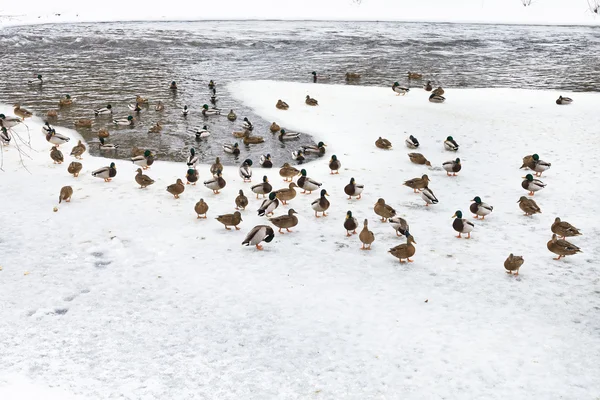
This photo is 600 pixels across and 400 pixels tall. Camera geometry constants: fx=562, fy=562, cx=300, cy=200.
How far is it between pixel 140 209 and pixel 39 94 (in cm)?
1257

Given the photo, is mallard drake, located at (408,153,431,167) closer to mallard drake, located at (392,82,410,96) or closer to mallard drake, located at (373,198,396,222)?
mallard drake, located at (373,198,396,222)

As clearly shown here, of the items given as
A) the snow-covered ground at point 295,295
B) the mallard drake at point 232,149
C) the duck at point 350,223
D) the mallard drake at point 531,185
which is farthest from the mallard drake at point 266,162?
the mallard drake at point 531,185

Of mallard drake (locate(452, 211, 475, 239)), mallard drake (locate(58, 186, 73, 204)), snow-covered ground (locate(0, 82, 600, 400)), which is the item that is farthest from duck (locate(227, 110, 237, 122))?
mallard drake (locate(452, 211, 475, 239))

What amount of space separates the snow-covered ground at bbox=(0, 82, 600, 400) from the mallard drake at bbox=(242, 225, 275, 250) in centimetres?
16

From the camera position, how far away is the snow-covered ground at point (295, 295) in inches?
240

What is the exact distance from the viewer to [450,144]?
1427cm

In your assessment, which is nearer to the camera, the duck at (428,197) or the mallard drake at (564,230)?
the mallard drake at (564,230)

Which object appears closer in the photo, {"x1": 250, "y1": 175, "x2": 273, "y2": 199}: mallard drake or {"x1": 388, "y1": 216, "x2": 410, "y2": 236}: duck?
{"x1": 388, "y1": 216, "x2": 410, "y2": 236}: duck

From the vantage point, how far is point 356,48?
108 ft

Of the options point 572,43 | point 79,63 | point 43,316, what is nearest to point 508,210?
point 43,316

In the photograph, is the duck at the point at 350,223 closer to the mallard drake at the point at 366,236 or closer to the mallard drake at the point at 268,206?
the mallard drake at the point at 366,236

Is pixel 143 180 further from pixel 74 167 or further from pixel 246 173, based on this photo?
pixel 246 173

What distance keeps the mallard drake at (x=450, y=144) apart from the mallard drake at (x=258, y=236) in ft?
22.6

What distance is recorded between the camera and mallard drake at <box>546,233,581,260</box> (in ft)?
27.8
